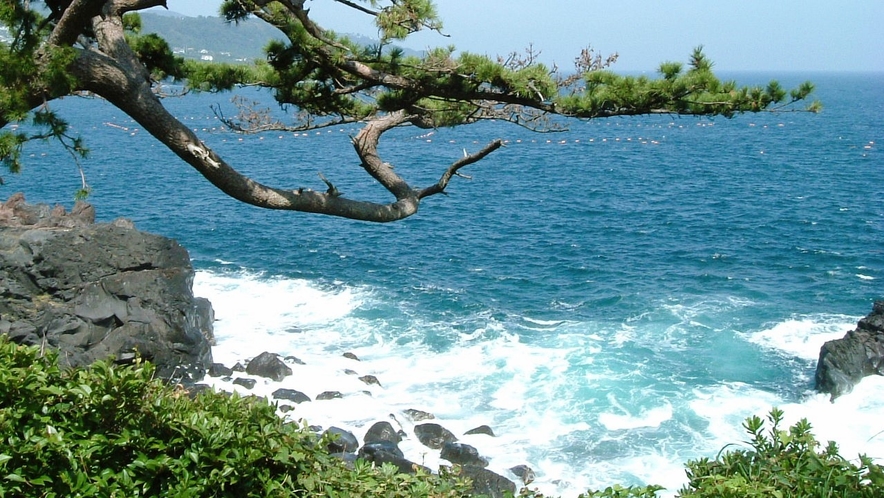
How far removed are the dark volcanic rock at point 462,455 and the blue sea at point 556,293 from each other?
426 millimetres

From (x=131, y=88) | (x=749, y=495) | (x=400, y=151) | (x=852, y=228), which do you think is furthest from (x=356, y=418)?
(x=400, y=151)

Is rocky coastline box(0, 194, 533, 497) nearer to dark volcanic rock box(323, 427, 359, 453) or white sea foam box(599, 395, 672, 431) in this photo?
dark volcanic rock box(323, 427, 359, 453)

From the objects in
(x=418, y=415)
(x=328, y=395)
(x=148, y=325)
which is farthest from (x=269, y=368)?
(x=418, y=415)

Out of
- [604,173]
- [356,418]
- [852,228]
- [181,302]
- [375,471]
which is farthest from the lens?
[604,173]

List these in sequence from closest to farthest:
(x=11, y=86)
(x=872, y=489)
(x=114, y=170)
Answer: (x=872, y=489), (x=11, y=86), (x=114, y=170)

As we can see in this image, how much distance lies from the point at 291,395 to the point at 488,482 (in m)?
5.61

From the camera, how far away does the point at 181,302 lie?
704 inches

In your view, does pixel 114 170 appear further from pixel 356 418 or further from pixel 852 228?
pixel 852 228

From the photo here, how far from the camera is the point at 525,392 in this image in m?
17.0

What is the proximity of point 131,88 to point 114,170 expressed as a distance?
38798mm

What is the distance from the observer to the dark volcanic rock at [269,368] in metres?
17.7

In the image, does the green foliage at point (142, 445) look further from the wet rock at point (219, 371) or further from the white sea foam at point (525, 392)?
the wet rock at point (219, 371)

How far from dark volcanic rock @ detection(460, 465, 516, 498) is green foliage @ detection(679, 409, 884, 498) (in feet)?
27.8

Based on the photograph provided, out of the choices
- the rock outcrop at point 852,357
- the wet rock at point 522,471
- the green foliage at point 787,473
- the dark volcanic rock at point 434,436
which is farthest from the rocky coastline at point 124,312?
the green foliage at point 787,473
